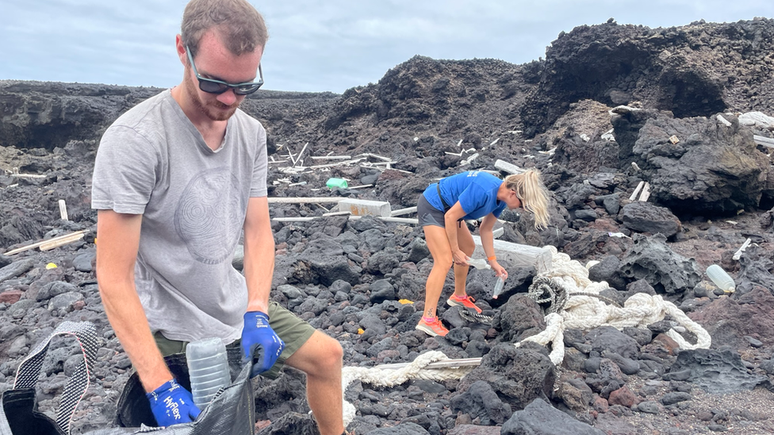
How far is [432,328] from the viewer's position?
4.67 m

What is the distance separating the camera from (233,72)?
6.43 ft

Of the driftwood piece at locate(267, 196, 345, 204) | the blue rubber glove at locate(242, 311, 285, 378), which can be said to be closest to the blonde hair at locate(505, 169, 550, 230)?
the blue rubber glove at locate(242, 311, 285, 378)

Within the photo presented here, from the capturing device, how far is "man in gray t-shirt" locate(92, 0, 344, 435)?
1835mm

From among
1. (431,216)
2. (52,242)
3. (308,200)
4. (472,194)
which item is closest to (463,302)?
(431,216)

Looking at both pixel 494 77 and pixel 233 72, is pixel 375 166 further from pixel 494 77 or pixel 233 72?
pixel 233 72

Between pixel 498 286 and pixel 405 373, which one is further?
pixel 498 286

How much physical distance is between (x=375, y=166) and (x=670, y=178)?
9537 mm

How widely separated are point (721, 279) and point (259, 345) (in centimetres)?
563

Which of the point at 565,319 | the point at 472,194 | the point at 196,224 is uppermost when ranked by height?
the point at 196,224

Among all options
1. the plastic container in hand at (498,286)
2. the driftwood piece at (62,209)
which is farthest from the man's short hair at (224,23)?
the driftwood piece at (62,209)

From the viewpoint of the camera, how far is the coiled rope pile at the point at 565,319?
387 centimetres

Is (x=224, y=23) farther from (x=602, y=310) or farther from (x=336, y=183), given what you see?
(x=336, y=183)

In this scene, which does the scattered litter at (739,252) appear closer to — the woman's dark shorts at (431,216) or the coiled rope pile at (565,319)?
the coiled rope pile at (565,319)

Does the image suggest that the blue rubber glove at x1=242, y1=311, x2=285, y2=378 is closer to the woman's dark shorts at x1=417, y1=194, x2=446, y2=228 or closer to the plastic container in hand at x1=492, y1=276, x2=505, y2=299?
the woman's dark shorts at x1=417, y1=194, x2=446, y2=228
